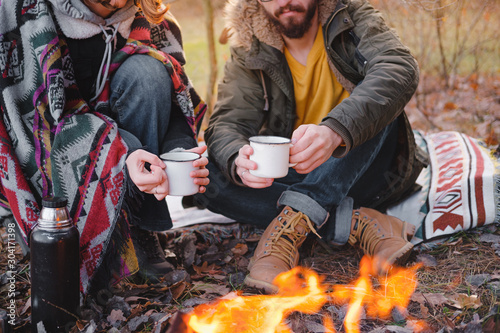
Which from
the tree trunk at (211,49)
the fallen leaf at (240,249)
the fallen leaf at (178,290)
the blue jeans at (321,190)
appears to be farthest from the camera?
the tree trunk at (211,49)

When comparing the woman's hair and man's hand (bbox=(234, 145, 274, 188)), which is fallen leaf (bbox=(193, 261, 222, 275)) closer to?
man's hand (bbox=(234, 145, 274, 188))

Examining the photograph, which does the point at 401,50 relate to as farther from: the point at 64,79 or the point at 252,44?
the point at 64,79

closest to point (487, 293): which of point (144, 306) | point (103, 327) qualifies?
point (144, 306)

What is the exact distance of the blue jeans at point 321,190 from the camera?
2.37m

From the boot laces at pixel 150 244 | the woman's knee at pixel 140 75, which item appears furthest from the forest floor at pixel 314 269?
the woman's knee at pixel 140 75

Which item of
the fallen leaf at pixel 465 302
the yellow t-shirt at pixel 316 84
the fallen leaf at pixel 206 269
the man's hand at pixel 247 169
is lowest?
the fallen leaf at pixel 206 269

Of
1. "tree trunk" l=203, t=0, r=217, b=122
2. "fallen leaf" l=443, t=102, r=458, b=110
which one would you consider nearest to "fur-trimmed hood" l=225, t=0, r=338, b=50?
"tree trunk" l=203, t=0, r=217, b=122

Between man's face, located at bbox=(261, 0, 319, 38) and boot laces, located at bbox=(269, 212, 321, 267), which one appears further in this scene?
man's face, located at bbox=(261, 0, 319, 38)

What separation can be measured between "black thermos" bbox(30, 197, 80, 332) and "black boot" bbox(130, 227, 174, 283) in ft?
1.46

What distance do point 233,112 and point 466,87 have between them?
4.21 m

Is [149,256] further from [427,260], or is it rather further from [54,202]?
[427,260]

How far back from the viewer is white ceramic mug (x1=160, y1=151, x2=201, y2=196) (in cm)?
194

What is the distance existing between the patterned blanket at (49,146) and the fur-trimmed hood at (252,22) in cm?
105

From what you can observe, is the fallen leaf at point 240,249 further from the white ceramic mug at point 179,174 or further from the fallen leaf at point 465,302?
the fallen leaf at point 465,302
